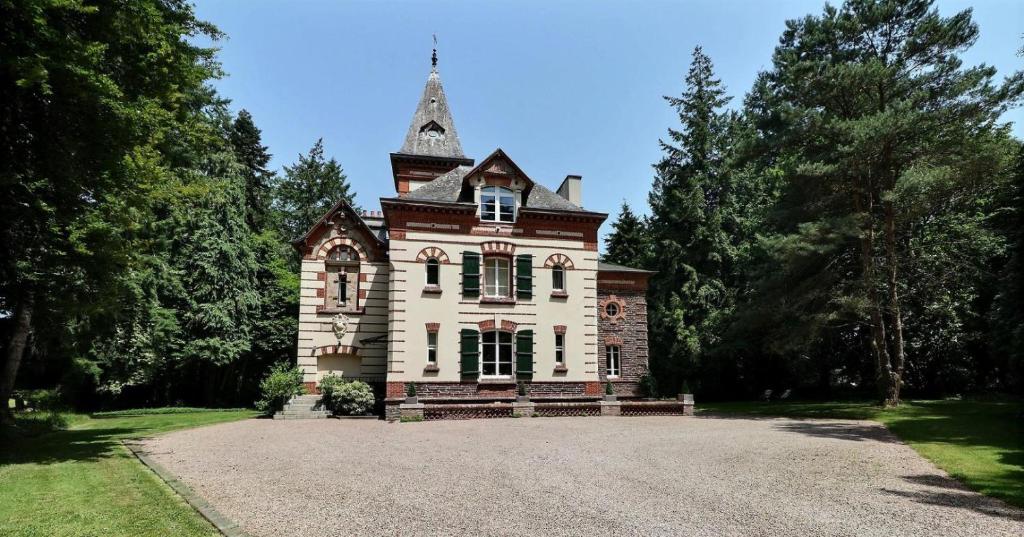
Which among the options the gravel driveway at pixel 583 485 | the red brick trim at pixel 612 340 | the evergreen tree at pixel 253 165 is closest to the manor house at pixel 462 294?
the red brick trim at pixel 612 340

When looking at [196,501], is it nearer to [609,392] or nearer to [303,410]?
[303,410]

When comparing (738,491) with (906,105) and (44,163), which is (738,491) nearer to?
(44,163)

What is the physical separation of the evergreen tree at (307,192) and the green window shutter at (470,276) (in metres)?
27.0

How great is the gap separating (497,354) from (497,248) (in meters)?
4.45

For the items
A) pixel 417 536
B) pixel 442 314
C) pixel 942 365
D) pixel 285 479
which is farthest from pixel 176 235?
pixel 942 365

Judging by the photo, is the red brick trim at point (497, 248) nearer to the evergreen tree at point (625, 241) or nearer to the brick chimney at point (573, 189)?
the brick chimney at point (573, 189)

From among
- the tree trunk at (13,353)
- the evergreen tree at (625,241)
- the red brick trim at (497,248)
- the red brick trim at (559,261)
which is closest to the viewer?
the tree trunk at (13,353)

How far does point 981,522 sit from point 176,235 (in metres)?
34.0

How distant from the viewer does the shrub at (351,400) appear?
75.0ft

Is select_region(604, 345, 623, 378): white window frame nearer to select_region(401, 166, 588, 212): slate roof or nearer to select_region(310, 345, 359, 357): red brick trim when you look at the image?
select_region(401, 166, 588, 212): slate roof

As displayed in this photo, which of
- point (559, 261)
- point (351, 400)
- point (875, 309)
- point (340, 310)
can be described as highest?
point (559, 261)

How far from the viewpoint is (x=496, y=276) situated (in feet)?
82.2

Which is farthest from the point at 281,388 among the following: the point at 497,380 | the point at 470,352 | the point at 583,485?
the point at 583,485

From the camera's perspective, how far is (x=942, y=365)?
29.8m
